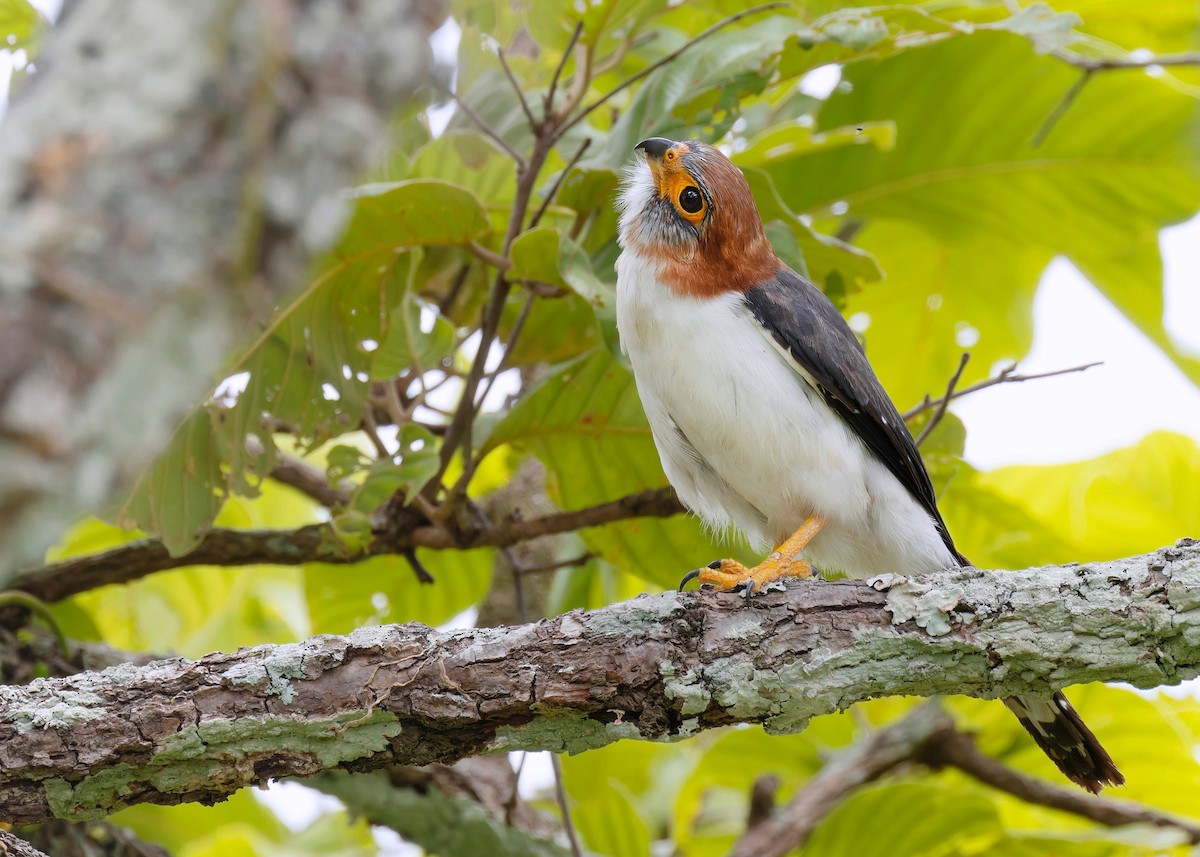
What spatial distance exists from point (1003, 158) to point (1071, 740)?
2.22 m

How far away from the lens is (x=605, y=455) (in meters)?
3.81

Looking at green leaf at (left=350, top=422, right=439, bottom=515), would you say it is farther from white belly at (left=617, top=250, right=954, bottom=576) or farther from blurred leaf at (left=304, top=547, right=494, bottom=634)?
blurred leaf at (left=304, top=547, right=494, bottom=634)

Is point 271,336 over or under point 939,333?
under

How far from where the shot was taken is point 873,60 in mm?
4152

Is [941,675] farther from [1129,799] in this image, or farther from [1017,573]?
[1129,799]

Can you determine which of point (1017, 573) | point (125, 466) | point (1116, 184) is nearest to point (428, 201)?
point (1017, 573)

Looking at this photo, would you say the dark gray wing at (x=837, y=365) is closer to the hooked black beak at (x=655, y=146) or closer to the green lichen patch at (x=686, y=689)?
the hooked black beak at (x=655, y=146)

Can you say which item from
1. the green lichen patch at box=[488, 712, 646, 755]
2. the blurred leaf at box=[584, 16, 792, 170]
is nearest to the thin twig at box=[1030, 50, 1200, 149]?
the blurred leaf at box=[584, 16, 792, 170]

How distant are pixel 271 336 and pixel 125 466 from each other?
2634 mm

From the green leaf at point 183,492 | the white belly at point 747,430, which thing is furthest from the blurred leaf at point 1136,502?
the green leaf at point 183,492

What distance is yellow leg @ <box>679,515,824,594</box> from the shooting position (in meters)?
3.19

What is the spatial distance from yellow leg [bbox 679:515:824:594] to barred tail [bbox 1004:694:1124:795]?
0.71m

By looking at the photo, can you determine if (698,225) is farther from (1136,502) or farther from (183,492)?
(1136,502)

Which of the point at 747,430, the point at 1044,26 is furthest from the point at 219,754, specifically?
the point at 1044,26
